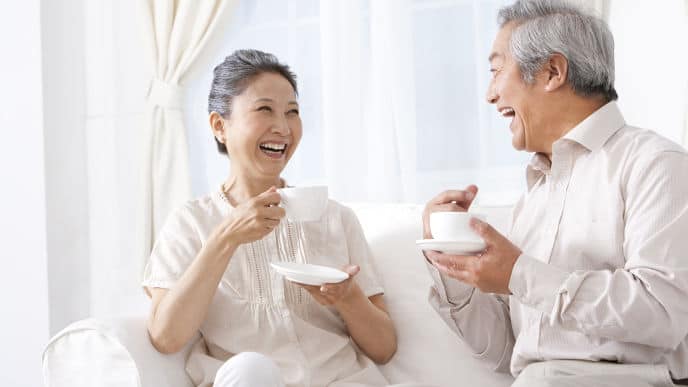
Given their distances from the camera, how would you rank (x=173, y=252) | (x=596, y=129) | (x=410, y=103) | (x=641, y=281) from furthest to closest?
(x=410, y=103) < (x=173, y=252) < (x=596, y=129) < (x=641, y=281)

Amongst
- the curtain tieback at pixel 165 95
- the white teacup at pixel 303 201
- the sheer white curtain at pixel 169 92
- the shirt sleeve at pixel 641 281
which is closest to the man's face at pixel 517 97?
the shirt sleeve at pixel 641 281

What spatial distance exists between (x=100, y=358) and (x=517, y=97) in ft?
3.92

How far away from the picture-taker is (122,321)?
189cm

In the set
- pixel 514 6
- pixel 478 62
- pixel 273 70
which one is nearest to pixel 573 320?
pixel 514 6

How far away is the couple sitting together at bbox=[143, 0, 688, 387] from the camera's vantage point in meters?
1.51

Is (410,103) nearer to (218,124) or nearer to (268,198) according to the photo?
(218,124)

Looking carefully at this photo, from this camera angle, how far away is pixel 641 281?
→ 1.48 m

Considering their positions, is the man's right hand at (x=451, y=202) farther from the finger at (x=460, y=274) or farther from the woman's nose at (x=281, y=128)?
the woman's nose at (x=281, y=128)

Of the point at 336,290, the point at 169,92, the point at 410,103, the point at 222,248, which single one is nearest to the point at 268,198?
the point at 222,248

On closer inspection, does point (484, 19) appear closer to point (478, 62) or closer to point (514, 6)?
point (478, 62)

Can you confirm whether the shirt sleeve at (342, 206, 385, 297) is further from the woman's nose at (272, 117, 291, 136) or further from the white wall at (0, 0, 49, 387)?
the white wall at (0, 0, 49, 387)

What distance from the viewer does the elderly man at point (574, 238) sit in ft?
4.88

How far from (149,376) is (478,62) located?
5.82ft

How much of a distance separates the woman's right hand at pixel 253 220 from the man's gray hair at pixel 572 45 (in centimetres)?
69
